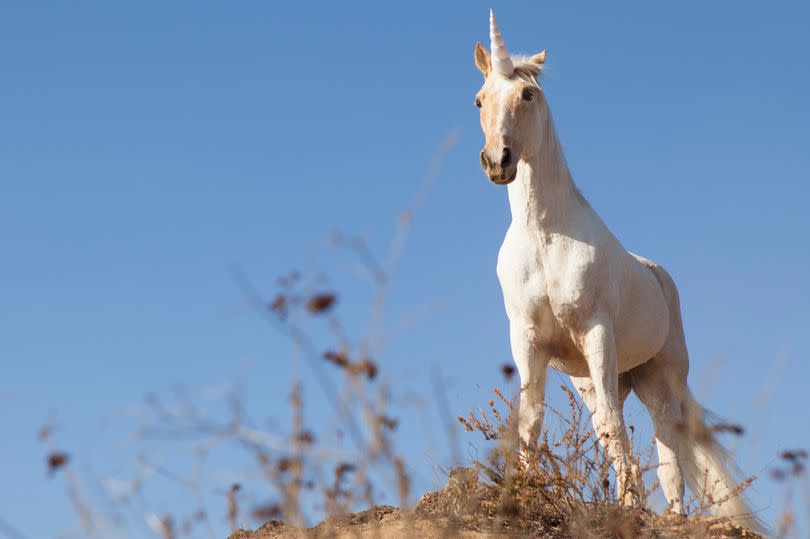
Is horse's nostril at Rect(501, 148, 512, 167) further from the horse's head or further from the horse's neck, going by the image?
the horse's neck

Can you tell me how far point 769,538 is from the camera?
711 centimetres

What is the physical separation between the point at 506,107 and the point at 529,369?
Answer: 5.79ft

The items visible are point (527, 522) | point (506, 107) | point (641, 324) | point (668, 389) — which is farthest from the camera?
point (668, 389)

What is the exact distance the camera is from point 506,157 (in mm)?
6238

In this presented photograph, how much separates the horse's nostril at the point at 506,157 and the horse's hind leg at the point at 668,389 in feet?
8.34

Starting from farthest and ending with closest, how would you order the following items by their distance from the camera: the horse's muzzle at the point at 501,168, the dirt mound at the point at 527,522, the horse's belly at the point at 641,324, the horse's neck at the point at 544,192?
the horse's belly at the point at 641,324
the horse's neck at the point at 544,192
the horse's muzzle at the point at 501,168
the dirt mound at the point at 527,522

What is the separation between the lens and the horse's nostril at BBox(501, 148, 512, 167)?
6207 millimetres

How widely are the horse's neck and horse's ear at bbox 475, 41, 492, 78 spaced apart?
1.99 feet

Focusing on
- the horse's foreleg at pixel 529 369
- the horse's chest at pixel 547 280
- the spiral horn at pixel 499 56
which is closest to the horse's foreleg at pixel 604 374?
the horse's chest at pixel 547 280

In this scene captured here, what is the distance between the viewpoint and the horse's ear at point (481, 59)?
7227mm

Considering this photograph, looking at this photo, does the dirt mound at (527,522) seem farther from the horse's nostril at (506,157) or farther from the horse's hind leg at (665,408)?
the horse's nostril at (506,157)

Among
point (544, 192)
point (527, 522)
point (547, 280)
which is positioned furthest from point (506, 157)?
point (527, 522)

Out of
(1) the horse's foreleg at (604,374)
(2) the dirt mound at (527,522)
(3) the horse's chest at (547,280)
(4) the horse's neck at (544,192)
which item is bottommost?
(2) the dirt mound at (527,522)

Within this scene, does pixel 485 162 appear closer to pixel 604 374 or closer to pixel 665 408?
pixel 604 374
